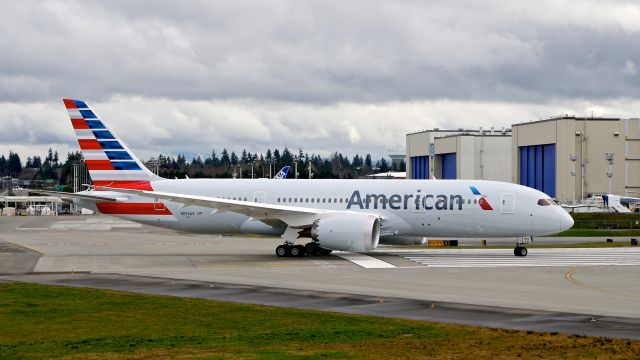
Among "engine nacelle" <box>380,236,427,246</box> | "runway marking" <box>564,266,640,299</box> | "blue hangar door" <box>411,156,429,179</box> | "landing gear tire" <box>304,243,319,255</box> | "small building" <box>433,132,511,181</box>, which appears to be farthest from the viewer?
"blue hangar door" <box>411,156,429,179</box>

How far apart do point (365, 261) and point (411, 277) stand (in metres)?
7.30

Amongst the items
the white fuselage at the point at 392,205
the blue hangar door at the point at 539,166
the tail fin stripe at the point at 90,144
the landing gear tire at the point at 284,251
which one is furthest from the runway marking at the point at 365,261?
the blue hangar door at the point at 539,166

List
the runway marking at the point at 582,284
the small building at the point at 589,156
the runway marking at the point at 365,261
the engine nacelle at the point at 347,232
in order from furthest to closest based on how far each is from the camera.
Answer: the small building at the point at 589,156 < the engine nacelle at the point at 347,232 < the runway marking at the point at 365,261 < the runway marking at the point at 582,284

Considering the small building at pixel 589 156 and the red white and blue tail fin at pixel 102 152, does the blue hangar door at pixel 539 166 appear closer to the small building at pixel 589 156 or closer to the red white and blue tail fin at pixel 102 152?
the small building at pixel 589 156

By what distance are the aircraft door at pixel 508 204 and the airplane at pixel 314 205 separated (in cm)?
5

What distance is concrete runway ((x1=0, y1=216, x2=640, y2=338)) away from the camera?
22.1 meters

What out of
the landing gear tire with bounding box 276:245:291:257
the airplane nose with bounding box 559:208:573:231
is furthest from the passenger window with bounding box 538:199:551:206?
the landing gear tire with bounding box 276:245:291:257

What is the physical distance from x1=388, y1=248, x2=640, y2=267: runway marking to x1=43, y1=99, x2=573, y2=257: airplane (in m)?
1.32

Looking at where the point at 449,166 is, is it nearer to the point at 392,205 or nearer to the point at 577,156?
the point at 577,156

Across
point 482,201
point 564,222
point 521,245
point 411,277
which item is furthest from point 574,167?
point 411,277

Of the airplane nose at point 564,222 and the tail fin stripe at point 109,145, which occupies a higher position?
the tail fin stripe at point 109,145

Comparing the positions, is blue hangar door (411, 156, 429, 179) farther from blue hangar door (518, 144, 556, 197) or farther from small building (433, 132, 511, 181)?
blue hangar door (518, 144, 556, 197)

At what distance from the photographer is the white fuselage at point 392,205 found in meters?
41.0

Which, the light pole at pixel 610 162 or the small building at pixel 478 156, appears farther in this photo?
the small building at pixel 478 156
